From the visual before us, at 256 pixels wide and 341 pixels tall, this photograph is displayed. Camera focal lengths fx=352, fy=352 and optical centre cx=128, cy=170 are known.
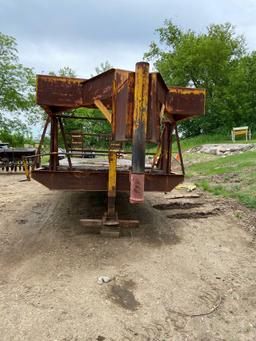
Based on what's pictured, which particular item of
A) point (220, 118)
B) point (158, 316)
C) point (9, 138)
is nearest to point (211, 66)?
point (220, 118)

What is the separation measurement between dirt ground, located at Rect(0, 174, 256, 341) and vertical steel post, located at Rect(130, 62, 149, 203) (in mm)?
882

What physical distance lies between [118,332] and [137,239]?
2.20 metres

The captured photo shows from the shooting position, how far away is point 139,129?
426cm

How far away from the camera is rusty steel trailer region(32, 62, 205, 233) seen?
4312mm

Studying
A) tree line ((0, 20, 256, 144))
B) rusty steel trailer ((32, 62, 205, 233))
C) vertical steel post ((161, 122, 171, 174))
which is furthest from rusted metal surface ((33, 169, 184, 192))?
tree line ((0, 20, 256, 144))

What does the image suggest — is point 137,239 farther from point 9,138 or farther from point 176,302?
point 9,138

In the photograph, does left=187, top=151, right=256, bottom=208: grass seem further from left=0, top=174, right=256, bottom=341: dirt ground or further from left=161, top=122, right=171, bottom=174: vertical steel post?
left=161, top=122, right=171, bottom=174: vertical steel post

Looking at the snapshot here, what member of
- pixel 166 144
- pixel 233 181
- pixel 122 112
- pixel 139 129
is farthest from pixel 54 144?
pixel 233 181

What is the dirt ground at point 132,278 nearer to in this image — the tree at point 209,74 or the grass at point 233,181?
the grass at point 233,181

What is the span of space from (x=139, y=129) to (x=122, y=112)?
1.29 feet

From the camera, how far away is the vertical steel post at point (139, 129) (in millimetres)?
4242

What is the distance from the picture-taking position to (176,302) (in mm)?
3346

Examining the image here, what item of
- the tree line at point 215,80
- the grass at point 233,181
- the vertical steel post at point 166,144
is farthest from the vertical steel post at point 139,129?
the tree line at point 215,80

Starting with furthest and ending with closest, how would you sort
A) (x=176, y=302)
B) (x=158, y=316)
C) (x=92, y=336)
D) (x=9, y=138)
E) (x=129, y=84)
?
1. (x=9, y=138)
2. (x=129, y=84)
3. (x=176, y=302)
4. (x=158, y=316)
5. (x=92, y=336)
